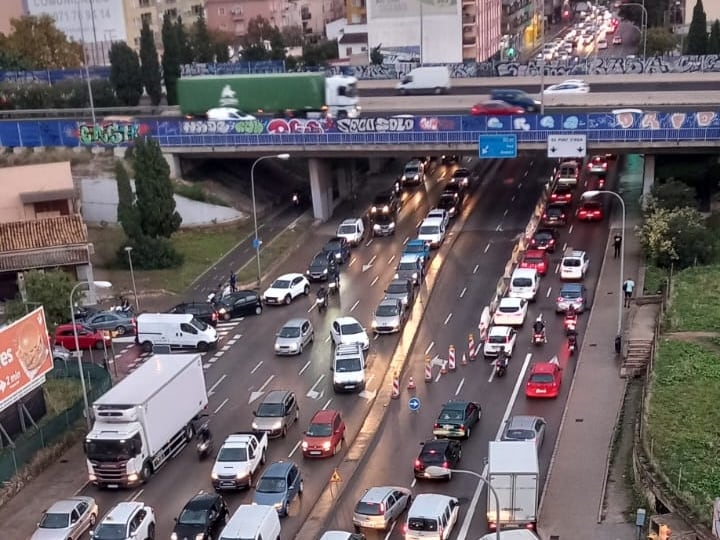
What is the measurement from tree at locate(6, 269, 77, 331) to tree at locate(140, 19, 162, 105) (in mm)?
44402

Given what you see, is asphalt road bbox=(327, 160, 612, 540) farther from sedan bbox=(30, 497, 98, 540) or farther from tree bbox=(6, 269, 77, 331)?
tree bbox=(6, 269, 77, 331)

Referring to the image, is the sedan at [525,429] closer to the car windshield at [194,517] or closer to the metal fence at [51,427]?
the car windshield at [194,517]

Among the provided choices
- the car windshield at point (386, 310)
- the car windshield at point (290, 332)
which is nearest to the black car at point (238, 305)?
the car windshield at point (290, 332)

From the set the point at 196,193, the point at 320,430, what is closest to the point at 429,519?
the point at 320,430

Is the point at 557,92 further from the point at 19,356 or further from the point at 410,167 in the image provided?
the point at 19,356

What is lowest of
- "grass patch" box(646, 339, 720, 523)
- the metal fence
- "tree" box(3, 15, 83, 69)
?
the metal fence

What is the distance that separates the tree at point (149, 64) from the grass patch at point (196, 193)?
2381cm

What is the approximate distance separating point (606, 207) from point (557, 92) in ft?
48.1

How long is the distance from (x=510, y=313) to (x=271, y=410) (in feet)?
49.4

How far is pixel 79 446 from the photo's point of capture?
135 feet

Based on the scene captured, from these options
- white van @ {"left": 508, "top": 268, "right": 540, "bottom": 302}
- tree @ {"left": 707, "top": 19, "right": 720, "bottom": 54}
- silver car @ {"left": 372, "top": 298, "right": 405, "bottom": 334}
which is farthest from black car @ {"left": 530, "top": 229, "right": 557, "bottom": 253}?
tree @ {"left": 707, "top": 19, "right": 720, "bottom": 54}

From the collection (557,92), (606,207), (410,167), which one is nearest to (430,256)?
(606,207)

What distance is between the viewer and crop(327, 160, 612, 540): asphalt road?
1405 inches

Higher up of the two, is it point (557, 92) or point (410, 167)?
point (557, 92)
